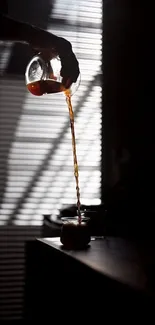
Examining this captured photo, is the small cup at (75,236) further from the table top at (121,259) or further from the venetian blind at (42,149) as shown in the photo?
the venetian blind at (42,149)

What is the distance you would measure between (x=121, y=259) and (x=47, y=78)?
65 centimetres

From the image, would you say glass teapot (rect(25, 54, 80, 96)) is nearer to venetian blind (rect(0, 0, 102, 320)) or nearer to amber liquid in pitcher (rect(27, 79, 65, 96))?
amber liquid in pitcher (rect(27, 79, 65, 96))

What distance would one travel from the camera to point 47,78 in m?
1.54

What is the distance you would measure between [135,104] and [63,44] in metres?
1.59

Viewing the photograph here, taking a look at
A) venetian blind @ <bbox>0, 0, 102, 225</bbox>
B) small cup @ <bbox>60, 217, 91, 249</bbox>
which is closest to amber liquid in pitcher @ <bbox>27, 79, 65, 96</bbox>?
small cup @ <bbox>60, 217, 91, 249</bbox>

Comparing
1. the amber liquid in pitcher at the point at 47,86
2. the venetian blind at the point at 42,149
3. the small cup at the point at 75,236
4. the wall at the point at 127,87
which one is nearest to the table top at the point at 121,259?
the small cup at the point at 75,236

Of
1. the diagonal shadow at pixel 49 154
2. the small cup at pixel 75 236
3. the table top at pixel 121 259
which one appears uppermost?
the diagonal shadow at pixel 49 154

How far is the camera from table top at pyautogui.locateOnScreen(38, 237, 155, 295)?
3.01 ft

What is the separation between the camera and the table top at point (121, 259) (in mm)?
918

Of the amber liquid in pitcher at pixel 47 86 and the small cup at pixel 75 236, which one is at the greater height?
the amber liquid in pitcher at pixel 47 86

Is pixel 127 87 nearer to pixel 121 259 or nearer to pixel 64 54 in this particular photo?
pixel 64 54

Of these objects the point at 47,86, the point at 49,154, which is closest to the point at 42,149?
the point at 49,154

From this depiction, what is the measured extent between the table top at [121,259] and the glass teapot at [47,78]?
1.64ft

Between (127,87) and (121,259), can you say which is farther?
(127,87)
